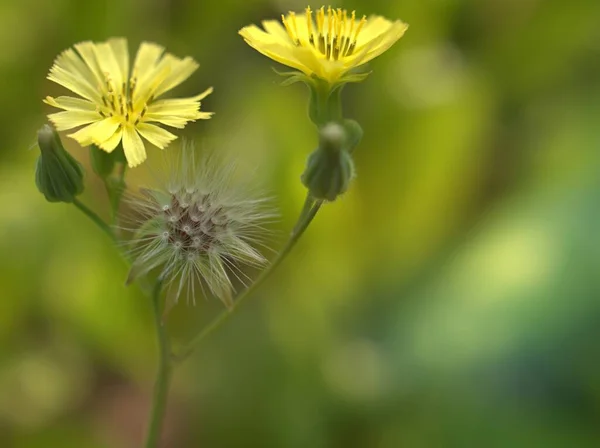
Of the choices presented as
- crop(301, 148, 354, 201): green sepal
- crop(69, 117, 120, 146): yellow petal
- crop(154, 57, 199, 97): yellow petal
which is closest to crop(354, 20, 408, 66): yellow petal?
crop(301, 148, 354, 201): green sepal

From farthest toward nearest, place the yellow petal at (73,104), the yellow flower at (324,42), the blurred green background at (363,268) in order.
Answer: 1. the blurred green background at (363,268)
2. the yellow petal at (73,104)
3. the yellow flower at (324,42)

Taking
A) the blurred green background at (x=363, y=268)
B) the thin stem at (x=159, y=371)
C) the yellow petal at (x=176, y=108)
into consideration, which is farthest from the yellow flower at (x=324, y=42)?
the blurred green background at (x=363, y=268)

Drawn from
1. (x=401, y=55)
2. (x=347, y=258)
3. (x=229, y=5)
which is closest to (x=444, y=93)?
(x=401, y=55)

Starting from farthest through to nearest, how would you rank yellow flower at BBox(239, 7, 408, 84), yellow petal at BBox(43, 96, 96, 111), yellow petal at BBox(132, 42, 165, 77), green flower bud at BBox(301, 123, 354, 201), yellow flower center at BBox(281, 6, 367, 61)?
yellow petal at BBox(132, 42, 165, 77), yellow flower center at BBox(281, 6, 367, 61), yellow petal at BBox(43, 96, 96, 111), yellow flower at BBox(239, 7, 408, 84), green flower bud at BBox(301, 123, 354, 201)

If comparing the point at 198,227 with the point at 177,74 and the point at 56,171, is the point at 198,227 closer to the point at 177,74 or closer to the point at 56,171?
the point at 56,171

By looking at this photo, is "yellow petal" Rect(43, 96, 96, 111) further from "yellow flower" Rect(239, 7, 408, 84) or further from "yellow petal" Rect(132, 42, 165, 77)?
"yellow flower" Rect(239, 7, 408, 84)

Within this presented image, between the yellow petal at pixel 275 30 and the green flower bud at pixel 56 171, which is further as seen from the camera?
the yellow petal at pixel 275 30

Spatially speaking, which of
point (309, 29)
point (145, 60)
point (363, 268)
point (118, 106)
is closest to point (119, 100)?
point (118, 106)

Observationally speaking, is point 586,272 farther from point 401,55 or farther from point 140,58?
point 140,58

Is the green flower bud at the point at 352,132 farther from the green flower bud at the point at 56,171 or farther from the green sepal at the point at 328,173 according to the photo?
the green flower bud at the point at 56,171
